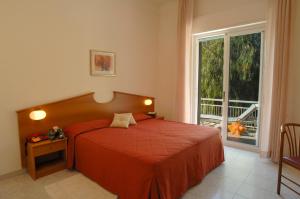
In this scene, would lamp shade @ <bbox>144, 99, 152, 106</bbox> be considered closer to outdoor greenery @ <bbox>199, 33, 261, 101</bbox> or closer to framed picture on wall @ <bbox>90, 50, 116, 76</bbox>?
framed picture on wall @ <bbox>90, 50, 116, 76</bbox>

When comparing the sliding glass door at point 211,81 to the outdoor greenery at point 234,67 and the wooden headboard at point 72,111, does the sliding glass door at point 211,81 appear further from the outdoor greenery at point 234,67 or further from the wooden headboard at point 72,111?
the wooden headboard at point 72,111

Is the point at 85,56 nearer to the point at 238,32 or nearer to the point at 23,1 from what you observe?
the point at 23,1

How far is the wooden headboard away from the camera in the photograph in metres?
2.69

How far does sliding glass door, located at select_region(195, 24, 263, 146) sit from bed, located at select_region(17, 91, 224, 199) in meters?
1.13

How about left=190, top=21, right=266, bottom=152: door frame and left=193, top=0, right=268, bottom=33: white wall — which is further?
left=190, top=21, right=266, bottom=152: door frame

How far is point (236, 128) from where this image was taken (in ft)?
12.8

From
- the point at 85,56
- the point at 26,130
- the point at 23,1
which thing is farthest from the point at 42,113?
the point at 23,1

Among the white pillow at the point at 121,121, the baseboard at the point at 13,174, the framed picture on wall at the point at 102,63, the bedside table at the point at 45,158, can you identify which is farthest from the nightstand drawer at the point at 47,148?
the framed picture on wall at the point at 102,63

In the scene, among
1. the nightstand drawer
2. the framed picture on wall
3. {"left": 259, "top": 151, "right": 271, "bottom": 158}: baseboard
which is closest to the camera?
the nightstand drawer

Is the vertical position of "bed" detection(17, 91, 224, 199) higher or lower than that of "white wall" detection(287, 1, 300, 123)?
lower

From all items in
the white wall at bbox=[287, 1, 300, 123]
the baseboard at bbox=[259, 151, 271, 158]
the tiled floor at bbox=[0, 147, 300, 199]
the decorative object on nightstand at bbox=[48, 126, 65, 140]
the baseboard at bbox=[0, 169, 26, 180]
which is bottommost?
the tiled floor at bbox=[0, 147, 300, 199]

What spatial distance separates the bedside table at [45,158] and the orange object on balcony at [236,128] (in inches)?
126

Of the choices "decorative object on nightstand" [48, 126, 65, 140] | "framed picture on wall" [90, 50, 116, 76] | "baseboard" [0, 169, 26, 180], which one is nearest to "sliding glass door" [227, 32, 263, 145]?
"framed picture on wall" [90, 50, 116, 76]

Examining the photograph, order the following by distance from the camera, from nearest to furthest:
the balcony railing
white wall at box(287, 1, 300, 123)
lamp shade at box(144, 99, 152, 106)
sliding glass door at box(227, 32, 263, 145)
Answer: white wall at box(287, 1, 300, 123)
sliding glass door at box(227, 32, 263, 145)
the balcony railing
lamp shade at box(144, 99, 152, 106)
